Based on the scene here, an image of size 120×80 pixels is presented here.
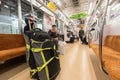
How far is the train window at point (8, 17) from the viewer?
324 centimetres

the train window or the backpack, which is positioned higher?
the train window

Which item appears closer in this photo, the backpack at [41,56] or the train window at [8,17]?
the backpack at [41,56]

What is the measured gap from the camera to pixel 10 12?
361 centimetres

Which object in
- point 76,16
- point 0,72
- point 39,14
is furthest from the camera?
point 76,16

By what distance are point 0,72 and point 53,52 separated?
1.18m

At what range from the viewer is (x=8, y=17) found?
354 cm

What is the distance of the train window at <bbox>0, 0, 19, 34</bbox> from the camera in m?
3.24

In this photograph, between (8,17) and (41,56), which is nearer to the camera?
(41,56)

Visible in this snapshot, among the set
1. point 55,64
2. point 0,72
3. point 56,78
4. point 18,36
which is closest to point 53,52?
point 55,64

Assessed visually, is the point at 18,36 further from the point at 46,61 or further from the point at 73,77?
the point at 73,77

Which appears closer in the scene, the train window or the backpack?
the backpack

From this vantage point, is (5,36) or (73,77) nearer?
(73,77)

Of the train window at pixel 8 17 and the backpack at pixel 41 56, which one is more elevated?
the train window at pixel 8 17

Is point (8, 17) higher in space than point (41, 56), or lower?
higher
